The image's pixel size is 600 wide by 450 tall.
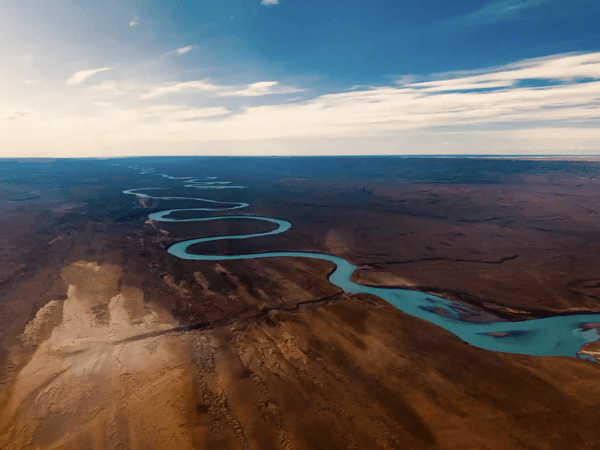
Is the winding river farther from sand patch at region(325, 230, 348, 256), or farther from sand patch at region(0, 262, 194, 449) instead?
sand patch at region(0, 262, 194, 449)

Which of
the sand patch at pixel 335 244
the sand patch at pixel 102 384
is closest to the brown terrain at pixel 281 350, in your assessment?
the sand patch at pixel 102 384

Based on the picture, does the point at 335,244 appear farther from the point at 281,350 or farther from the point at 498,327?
the point at 281,350

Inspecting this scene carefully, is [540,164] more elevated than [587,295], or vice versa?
[540,164]

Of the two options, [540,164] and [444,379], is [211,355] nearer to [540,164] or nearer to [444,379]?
[444,379]

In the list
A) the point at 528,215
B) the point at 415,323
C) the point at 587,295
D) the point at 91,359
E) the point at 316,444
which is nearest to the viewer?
the point at 316,444

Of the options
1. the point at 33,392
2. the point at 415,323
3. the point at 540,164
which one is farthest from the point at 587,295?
the point at 540,164
